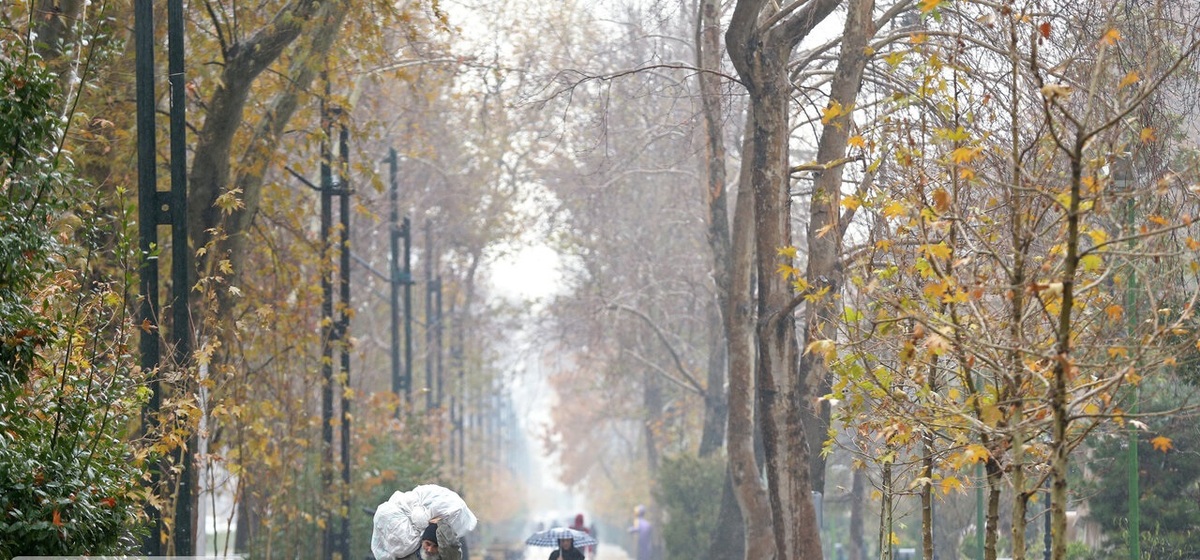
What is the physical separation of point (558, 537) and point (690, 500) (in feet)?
42.0

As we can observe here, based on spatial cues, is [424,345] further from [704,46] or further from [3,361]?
[3,361]

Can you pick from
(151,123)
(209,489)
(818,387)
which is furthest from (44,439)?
(818,387)

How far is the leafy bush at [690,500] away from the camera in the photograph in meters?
30.9

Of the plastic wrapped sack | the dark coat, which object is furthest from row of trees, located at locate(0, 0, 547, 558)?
the dark coat

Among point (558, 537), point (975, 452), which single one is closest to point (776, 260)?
point (558, 537)

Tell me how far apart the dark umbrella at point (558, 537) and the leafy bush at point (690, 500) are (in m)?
10.3

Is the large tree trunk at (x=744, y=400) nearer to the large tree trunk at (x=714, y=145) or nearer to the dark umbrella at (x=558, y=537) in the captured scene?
the large tree trunk at (x=714, y=145)

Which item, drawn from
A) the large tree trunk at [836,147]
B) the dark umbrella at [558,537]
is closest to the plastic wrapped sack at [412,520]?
the large tree trunk at [836,147]

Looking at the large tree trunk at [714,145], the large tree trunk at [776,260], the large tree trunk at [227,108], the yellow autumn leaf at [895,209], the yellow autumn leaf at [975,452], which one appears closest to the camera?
the yellow autumn leaf at [975,452]

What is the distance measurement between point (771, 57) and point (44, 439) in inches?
316

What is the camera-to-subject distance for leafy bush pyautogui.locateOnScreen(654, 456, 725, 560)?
101 ft

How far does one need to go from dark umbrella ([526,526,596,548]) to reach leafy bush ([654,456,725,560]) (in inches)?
404

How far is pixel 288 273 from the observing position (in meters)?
17.2

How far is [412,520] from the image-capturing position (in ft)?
34.4
